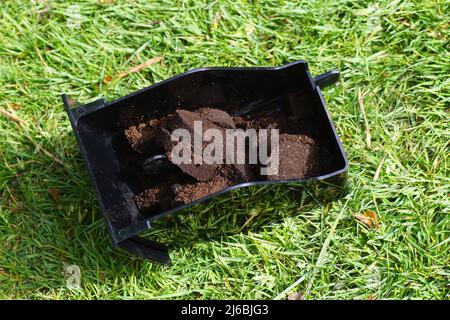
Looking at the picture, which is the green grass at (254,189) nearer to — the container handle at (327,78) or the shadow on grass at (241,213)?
the shadow on grass at (241,213)

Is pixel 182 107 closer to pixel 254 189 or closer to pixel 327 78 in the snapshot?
pixel 254 189

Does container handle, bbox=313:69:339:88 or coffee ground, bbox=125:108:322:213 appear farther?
container handle, bbox=313:69:339:88

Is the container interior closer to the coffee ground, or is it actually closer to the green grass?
the coffee ground

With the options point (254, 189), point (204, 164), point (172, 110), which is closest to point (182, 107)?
point (172, 110)

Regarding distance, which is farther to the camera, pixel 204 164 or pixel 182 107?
pixel 182 107

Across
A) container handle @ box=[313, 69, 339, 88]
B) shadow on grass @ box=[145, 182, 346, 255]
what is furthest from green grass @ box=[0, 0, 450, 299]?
container handle @ box=[313, 69, 339, 88]
